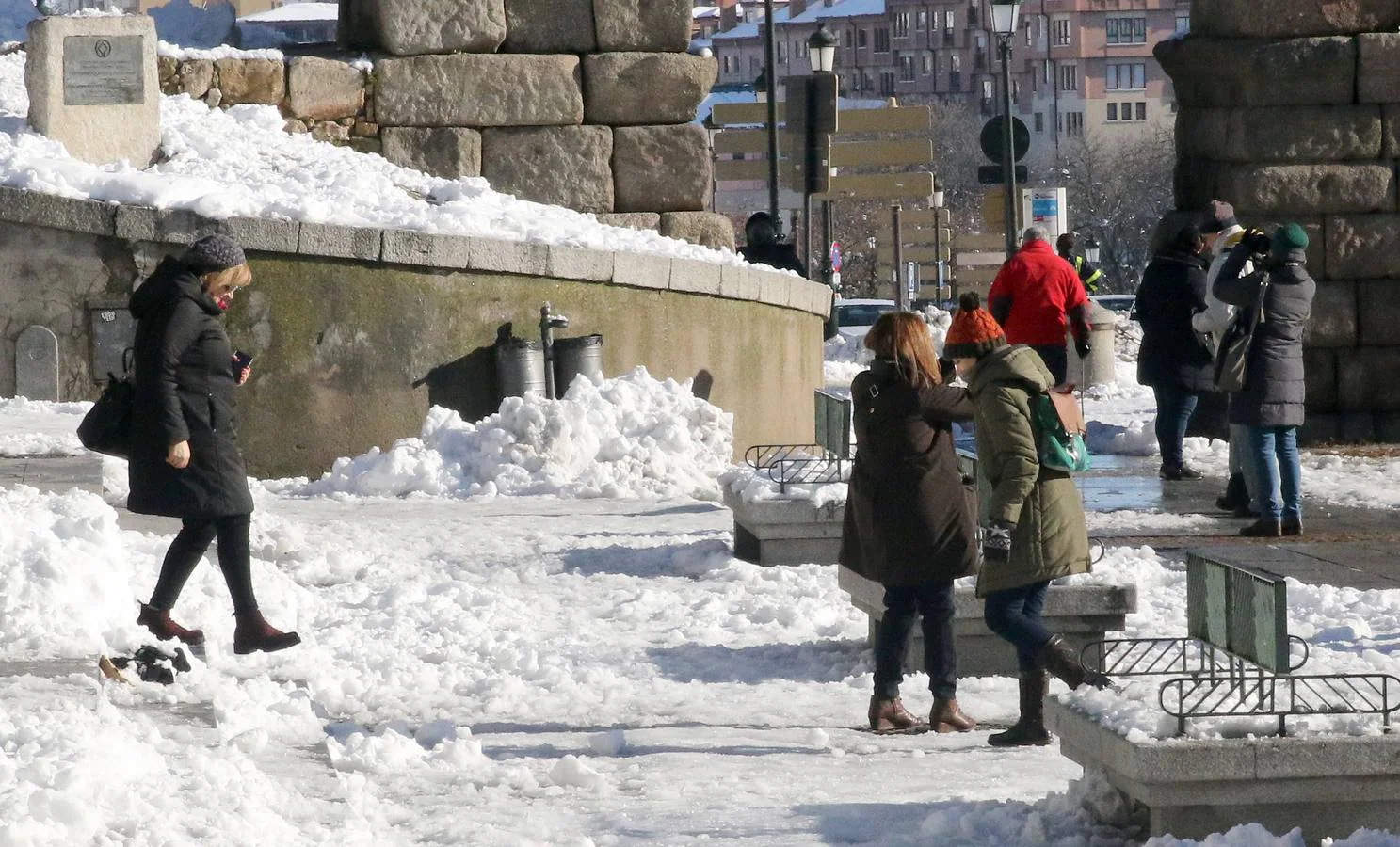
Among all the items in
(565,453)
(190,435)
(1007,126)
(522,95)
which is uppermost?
(522,95)

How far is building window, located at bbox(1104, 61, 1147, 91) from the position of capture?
131125 mm

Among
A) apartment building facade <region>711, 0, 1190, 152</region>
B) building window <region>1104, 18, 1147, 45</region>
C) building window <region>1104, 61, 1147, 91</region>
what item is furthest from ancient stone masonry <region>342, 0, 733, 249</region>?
building window <region>1104, 18, 1147, 45</region>

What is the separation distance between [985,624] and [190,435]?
285cm

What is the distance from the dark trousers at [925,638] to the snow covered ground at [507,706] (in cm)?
18

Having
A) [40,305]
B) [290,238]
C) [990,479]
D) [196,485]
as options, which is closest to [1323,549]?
[990,479]

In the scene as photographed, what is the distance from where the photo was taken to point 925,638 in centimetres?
775

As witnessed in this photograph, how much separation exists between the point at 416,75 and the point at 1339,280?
6995 mm

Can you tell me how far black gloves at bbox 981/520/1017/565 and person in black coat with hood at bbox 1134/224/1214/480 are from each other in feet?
24.4

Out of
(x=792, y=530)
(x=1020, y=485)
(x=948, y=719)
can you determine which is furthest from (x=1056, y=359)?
(x=1020, y=485)

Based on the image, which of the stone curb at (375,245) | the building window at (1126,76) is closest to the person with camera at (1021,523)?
the stone curb at (375,245)

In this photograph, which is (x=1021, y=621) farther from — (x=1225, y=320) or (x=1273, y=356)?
(x=1225, y=320)

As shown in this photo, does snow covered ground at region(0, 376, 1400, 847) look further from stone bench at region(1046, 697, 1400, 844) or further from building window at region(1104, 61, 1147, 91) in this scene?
building window at region(1104, 61, 1147, 91)

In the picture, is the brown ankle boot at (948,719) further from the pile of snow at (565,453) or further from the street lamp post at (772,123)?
the street lamp post at (772,123)

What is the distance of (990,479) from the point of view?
291 inches
